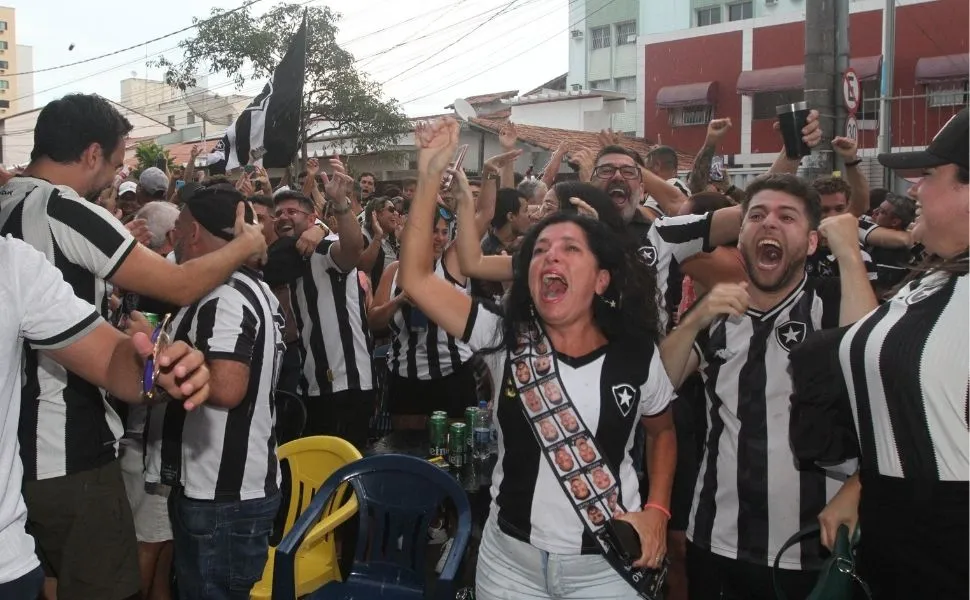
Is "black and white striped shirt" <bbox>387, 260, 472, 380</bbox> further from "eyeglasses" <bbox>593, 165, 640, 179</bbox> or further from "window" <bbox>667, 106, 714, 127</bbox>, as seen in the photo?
"window" <bbox>667, 106, 714, 127</bbox>

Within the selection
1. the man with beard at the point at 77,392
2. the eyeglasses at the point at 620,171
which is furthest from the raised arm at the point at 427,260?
the eyeglasses at the point at 620,171

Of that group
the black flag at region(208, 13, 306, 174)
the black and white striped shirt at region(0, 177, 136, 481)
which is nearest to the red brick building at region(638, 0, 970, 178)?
the black flag at region(208, 13, 306, 174)

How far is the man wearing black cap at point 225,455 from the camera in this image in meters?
3.43

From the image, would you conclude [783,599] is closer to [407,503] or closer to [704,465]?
[704,465]

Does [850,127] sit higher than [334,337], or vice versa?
[850,127]

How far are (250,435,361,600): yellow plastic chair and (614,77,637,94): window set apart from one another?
39758mm

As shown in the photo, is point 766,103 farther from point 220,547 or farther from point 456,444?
point 220,547

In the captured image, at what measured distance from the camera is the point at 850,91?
709 centimetres

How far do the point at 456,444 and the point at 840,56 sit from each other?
4.93 m

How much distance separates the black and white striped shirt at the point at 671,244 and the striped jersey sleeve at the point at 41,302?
233 cm

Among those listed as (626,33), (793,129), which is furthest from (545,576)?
(626,33)

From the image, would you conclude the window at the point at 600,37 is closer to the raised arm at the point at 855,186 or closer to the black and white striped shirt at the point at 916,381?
the raised arm at the point at 855,186

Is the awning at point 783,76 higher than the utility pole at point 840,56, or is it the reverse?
the awning at point 783,76

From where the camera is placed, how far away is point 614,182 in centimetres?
469
